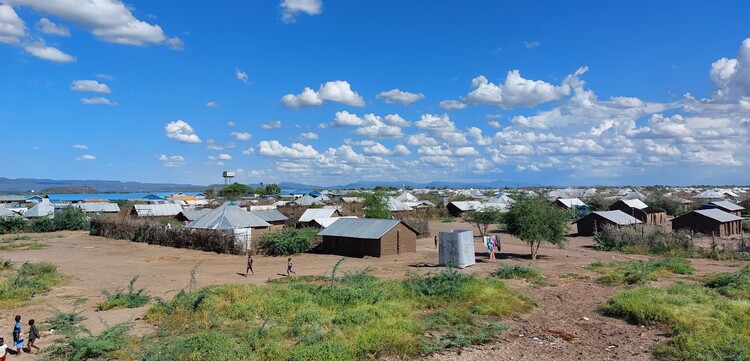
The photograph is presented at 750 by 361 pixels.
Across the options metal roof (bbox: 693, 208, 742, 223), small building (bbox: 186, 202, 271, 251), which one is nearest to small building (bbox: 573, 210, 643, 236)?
metal roof (bbox: 693, 208, 742, 223)

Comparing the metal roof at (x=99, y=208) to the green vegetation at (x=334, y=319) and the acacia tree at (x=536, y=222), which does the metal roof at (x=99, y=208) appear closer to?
the acacia tree at (x=536, y=222)

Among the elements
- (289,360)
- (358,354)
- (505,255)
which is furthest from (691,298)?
(505,255)

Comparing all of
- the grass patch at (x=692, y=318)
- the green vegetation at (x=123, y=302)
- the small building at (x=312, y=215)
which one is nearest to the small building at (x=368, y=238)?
the small building at (x=312, y=215)

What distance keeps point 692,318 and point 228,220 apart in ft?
113

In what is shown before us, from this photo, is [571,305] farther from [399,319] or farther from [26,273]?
[26,273]

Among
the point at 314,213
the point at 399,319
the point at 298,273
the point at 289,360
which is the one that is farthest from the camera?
the point at 314,213

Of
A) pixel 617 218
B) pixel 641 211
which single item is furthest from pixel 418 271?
pixel 641 211

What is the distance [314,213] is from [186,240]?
1345 cm

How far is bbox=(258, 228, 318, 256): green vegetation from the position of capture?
36.5 m

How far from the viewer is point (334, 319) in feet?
51.2

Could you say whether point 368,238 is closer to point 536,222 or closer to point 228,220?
point 536,222

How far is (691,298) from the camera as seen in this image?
59.3 ft

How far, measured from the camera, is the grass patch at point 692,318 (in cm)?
1298

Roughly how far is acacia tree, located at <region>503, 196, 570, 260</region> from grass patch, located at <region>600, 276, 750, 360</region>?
37.9 ft
